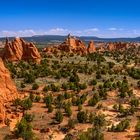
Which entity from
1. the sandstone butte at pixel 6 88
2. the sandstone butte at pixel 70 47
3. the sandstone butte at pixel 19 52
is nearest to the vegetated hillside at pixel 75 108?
the sandstone butte at pixel 6 88

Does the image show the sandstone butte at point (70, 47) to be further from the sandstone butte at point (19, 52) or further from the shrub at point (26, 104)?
the shrub at point (26, 104)

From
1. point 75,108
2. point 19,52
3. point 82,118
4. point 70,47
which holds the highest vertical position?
point 19,52

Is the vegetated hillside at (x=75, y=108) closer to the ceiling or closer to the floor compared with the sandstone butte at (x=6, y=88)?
closer to the floor

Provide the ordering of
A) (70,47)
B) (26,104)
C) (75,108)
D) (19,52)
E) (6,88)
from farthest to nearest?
(70,47), (19,52), (75,108), (26,104), (6,88)

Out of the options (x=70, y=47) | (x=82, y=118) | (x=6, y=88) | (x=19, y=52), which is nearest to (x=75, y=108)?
(x=82, y=118)

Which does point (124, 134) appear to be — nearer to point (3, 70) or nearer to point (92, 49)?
point (3, 70)

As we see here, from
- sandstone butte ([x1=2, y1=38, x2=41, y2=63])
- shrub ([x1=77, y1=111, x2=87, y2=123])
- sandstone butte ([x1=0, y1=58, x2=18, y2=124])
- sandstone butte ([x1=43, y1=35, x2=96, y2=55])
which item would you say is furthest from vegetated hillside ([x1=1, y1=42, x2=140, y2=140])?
sandstone butte ([x1=43, y1=35, x2=96, y2=55])

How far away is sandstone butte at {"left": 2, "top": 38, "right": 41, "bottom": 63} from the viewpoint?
7656 centimetres

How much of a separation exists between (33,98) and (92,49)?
255 feet

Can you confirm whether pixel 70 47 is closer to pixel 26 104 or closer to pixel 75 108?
pixel 75 108

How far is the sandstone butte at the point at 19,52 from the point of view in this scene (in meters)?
76.6

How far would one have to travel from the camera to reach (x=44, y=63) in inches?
2891

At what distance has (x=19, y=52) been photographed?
78500mm

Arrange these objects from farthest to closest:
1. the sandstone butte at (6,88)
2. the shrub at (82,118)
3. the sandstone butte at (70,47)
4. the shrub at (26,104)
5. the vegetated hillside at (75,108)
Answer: the sandstone butte at (70,47) → the shrub at (26,104) → the sandstone butte at (6,88) → the shrub at (82,118) → the vegetated hillside at (75,108)
